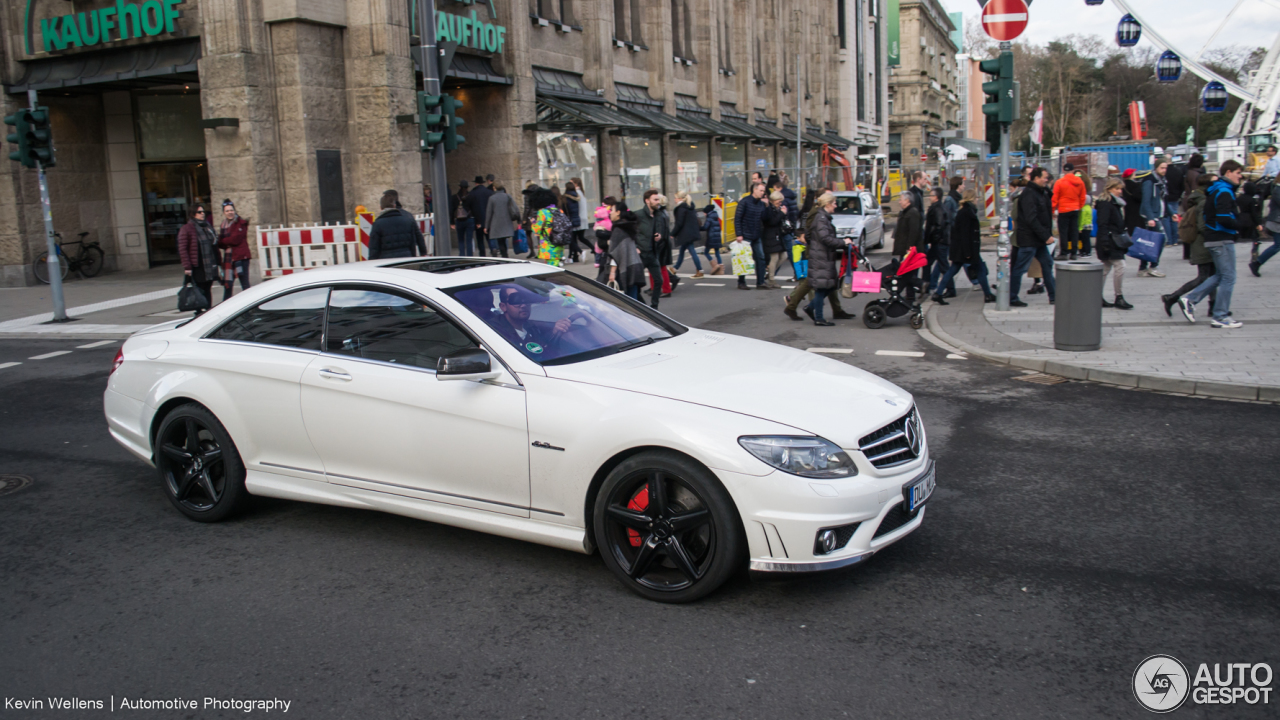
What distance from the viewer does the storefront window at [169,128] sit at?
23812 mm

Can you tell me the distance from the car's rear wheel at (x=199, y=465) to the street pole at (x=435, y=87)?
8.76 meters

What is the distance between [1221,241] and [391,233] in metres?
10.0

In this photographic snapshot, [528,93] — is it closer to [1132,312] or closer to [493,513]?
[1132,312]

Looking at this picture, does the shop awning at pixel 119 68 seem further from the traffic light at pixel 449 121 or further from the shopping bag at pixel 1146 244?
the shopping bag at pixel 1146 244

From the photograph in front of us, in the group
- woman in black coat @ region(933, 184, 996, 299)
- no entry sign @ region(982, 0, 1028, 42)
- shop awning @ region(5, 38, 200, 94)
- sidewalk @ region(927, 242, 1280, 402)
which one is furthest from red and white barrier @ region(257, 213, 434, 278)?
no entry sign @ region(982, 0, 1028, 42)

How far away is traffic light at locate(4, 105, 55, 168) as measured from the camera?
1559cm

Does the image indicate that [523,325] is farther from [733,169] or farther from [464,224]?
[733,169]

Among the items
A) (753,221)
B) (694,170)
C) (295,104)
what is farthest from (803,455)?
(694,170)

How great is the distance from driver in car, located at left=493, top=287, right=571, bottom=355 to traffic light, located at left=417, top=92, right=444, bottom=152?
960 centimetres

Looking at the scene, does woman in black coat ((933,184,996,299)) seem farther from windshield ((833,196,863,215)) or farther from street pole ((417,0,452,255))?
windshield ((833,196,863,215))

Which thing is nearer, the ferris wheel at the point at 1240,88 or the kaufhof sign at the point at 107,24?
the kaufhof sign at the point at 107,24

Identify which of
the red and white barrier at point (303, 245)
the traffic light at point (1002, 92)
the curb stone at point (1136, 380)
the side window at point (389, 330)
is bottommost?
the curb stone at point (1136, 380)

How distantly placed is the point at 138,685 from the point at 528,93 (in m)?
23.6

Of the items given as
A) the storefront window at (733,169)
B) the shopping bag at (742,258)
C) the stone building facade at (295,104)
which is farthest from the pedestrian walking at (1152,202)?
the storefront window at (733,169)
